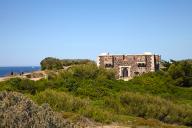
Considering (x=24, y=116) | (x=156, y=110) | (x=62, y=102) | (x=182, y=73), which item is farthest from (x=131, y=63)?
(x=24, y=116)

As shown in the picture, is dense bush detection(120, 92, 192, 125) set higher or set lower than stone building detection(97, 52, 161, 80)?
lower

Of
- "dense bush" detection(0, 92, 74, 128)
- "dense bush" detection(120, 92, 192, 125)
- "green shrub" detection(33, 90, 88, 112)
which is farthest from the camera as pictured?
"dense bush" detection(120, 92, 192, 125)

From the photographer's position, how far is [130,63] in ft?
163

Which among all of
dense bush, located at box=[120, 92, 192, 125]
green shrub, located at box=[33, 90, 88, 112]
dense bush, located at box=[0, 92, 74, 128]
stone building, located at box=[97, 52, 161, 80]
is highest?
stone building, located at box=[97, 52, 161, 80]

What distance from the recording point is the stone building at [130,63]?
49312 mm

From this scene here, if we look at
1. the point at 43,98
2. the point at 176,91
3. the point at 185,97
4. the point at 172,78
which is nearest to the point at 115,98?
the point at 43,98

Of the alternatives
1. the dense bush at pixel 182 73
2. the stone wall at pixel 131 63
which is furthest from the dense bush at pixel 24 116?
the stone wall at pixel 131 63

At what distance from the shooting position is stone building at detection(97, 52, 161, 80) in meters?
49.3

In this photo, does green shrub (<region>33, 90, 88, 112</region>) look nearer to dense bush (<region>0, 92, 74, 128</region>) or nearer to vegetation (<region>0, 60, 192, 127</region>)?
vegetation (<region>0, 60, 192, 127</region>)

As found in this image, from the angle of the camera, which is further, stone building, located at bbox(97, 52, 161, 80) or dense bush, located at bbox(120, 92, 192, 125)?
stone building, located at bbox(97, 52, 161, 80)

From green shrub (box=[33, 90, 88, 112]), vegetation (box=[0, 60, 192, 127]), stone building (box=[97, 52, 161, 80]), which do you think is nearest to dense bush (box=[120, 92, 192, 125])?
vegetation (box=[0, 60, 192, 127])

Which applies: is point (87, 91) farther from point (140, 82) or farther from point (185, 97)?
point (140, 82)

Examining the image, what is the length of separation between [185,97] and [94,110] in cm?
1635

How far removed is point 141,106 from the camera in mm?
17359
